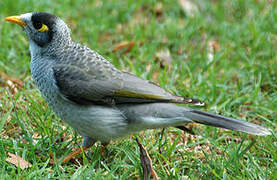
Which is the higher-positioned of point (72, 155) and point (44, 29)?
point (44, 29)

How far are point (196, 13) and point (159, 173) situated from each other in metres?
4.80

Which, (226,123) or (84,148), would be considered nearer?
(226,123)

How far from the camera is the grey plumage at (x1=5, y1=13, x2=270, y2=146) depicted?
4695 mm

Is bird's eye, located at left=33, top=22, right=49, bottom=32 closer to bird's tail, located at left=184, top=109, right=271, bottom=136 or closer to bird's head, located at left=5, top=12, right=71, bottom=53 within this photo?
bird's head, located at left=5, top=12, right=71, bottom=53

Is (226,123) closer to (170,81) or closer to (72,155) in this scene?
(72,155)

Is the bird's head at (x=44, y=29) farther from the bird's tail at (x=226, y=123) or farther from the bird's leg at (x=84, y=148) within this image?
the bird's tail at (x=226, y=123)

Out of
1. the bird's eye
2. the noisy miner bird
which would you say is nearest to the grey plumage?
the noisy miner bird

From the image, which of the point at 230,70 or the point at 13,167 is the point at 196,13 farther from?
the point at 13,167

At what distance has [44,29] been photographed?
5090mm

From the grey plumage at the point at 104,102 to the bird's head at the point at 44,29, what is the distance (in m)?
0.24

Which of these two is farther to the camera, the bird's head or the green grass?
the bird's head

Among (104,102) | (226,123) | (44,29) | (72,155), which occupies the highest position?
(44,29)

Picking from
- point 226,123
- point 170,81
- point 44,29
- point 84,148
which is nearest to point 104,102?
point 84,148

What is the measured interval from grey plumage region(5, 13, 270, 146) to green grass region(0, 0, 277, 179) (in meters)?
0.32
